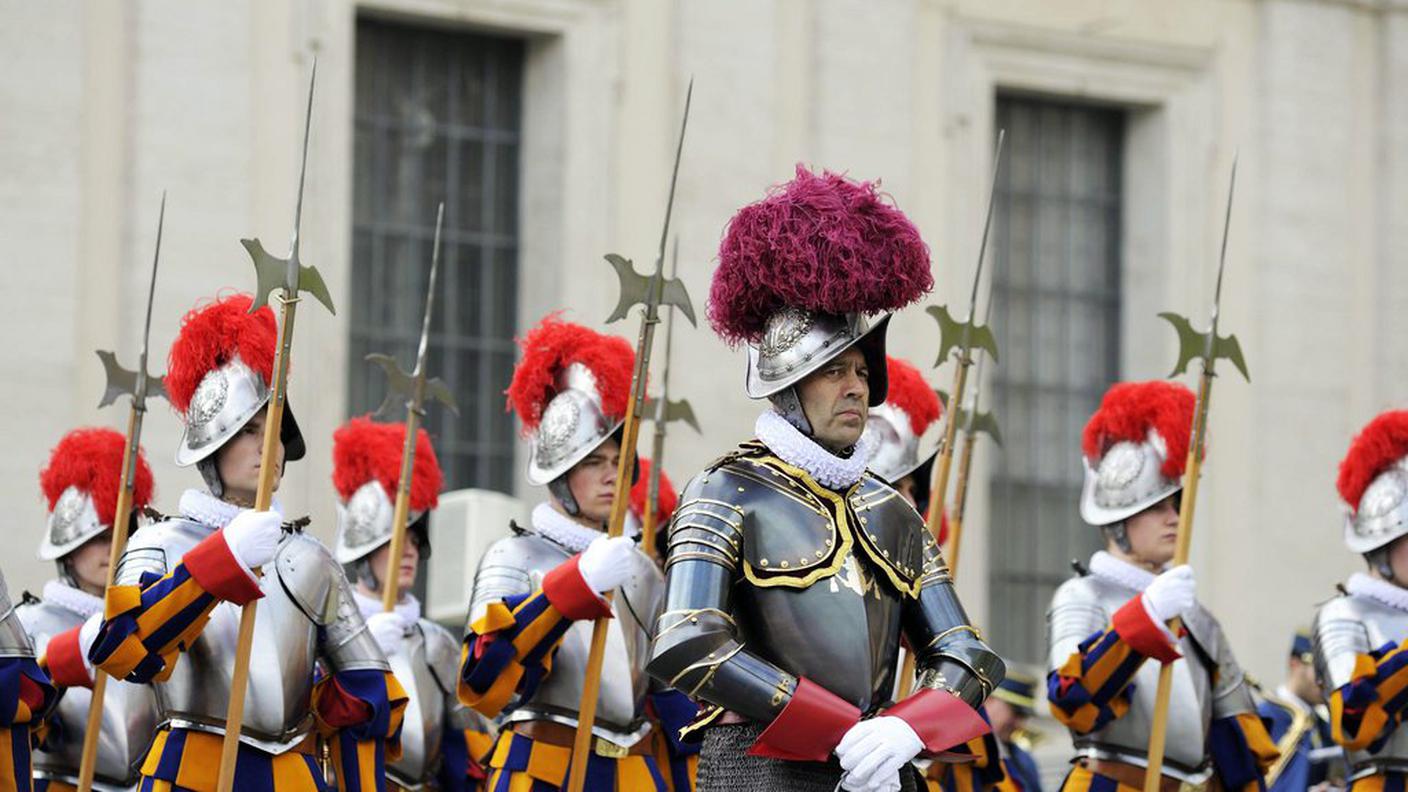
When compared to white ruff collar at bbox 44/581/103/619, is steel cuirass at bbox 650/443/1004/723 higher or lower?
higher

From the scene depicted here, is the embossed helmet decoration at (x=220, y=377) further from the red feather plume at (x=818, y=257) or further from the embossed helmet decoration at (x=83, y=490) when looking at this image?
the red feather plume at (x=818, y=257)

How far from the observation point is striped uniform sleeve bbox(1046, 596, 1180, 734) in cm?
982

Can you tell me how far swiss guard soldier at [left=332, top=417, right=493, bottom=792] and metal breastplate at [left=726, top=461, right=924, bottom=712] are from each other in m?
3.71

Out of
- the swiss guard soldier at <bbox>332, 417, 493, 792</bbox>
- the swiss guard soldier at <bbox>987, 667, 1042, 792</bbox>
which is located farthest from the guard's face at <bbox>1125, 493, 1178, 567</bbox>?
the swiss guard soldier at <bbox>332, 417, 493, 792</bbox>

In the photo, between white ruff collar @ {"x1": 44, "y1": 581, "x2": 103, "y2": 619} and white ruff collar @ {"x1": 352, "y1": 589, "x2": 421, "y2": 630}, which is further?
white ruff collar @ {"x1": 352, "y1": 589, "x2": 421, "y2": 630}

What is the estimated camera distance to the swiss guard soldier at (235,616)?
847 cm

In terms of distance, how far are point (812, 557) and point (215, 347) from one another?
8.60 ft

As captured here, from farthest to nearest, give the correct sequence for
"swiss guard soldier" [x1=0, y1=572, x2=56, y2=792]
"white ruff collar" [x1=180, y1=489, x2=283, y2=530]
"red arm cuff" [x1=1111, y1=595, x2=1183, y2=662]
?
"red arm cuff" [x1=1111, y1=595, x2=1183, y2=662], "swiss guard soldier" [x1=0, y1=572, x2=56, y2=792], "white ruff collar" [x1=180, y1=489, x2=283, y2=530]

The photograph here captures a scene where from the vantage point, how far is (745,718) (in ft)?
23.4

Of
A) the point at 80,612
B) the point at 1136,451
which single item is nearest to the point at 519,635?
the point at 80,612

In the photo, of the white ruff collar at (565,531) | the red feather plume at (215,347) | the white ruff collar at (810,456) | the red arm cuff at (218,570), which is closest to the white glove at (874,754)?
the white ruff collar at (810,456)

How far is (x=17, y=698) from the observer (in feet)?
30.3

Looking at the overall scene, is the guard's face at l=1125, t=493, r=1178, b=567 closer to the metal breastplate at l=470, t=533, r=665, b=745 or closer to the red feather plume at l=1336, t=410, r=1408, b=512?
the red feather plume at l=1336, t=410, r=1408, b=512

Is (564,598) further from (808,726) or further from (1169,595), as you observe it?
(808,726)
